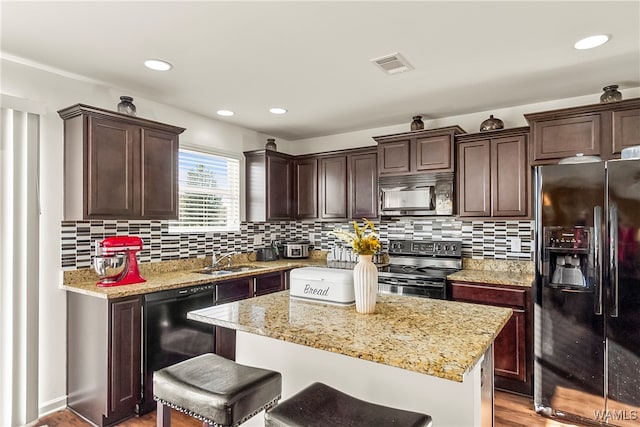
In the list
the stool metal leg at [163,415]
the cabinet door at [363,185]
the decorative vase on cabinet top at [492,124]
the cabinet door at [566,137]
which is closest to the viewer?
the stool metal leg at [163,415]

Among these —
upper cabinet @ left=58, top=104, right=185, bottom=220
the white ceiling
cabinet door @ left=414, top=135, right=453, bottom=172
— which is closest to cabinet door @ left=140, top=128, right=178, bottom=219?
upper cabinet @ left=58, top=104, right=185, bottom=220

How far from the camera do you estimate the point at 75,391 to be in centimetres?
276

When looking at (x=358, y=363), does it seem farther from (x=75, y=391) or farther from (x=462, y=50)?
(x=75, y=391)

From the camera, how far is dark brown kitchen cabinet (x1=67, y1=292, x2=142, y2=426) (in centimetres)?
253

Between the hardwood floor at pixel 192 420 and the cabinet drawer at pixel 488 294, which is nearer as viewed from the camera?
the hardwood floor at pixel 192 420

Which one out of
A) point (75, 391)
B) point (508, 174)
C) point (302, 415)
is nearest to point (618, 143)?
point (508, 174)

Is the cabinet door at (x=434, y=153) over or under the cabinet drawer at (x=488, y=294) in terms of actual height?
over

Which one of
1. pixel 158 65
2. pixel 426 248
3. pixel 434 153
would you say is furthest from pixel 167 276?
pixel 434 153

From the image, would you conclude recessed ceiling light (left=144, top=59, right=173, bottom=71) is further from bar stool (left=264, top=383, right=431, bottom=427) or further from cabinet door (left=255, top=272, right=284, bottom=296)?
bar stool (left=264, top=383, right=431, bottom=427)

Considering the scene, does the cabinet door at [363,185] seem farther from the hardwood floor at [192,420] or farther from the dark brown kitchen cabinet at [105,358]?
the dark brown kitchen cabinet at [105,358]

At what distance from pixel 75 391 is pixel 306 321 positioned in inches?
86.2

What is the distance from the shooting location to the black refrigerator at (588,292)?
244 cm

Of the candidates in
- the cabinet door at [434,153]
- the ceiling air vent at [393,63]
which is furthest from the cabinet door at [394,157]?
the ceiling air vent at [393,63]

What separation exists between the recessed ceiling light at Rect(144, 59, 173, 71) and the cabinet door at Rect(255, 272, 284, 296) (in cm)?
198
